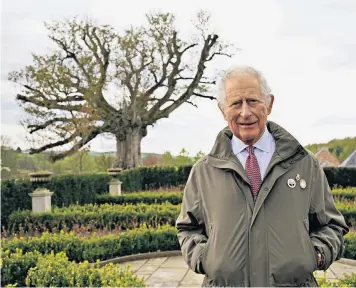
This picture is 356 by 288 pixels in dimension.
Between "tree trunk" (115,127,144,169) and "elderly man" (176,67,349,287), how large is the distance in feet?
63.0

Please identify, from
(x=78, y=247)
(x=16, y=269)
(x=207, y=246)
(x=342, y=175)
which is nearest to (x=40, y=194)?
(x=78, y=247)

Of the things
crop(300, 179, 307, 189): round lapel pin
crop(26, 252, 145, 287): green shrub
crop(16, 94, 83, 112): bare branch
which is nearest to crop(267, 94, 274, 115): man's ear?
crop(300, 179, 307, 189): round lapel pin

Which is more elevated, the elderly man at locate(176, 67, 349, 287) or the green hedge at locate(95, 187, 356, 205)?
the elderly man at locate(176, 67, 349, 287)

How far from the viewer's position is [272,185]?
5.71 ft

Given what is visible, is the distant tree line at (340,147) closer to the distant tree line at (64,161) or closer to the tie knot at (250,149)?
the distant tree line at (64,161)

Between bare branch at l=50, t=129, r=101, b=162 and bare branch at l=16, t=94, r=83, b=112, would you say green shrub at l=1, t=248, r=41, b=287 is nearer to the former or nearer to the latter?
bare branch at l=50, t=129, r=101, b=162

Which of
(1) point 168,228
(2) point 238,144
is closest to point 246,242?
(2) point 238,144

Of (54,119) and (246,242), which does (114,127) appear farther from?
(246,242)

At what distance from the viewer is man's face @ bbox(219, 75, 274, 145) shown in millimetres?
1789

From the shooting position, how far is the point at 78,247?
6383 millimetres

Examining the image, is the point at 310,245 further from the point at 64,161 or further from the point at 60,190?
the point at 64,161

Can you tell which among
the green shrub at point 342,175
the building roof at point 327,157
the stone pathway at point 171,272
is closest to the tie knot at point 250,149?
the stone pathway at point 171,272

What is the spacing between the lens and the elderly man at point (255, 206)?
1705mm

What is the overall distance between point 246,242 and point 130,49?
751 inches
